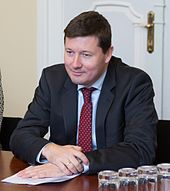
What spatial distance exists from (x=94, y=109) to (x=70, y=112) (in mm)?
114

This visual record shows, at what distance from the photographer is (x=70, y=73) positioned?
7.20ft

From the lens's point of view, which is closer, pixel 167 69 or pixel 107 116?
pixel 107 116

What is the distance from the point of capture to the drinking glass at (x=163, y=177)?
1.60 m

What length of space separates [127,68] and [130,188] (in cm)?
90

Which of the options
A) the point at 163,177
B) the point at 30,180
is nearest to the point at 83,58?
the point at 30,180

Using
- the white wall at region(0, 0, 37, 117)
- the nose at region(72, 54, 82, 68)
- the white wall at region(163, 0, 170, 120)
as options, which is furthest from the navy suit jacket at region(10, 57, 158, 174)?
the white wall at region(0, 0, 37, 117)

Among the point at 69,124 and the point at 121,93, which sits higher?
the point at 121,93

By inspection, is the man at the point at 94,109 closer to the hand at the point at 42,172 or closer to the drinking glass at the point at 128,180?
the hand at the point at 42,172

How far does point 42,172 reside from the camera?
6.00ft

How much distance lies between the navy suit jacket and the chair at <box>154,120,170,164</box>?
5.2 inches

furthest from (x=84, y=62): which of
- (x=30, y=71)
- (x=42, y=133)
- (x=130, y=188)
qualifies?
(x=30, y=71)

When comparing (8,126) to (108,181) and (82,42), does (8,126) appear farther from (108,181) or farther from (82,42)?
(108,181)

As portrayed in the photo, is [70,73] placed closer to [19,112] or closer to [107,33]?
[107,33]

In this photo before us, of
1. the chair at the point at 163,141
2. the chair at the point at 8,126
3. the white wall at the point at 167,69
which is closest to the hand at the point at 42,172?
the chair at the point at 163,141
